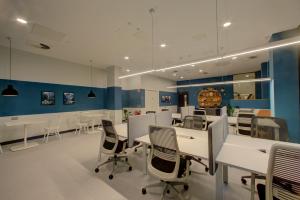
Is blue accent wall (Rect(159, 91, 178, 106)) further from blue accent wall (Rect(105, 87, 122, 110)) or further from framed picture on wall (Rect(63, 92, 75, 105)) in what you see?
framed picture on wall (Rect(63, 92, 75, 105))

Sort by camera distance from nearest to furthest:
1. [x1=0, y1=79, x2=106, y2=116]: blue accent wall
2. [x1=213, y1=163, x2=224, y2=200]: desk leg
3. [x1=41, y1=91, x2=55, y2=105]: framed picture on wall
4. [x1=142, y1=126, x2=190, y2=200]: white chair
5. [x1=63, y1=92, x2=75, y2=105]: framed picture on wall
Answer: [x1=213, y1=163, x2=224, y2=200]: desk leg < [x1=142, y1=126, x2=190, y2=200]: white chair < [x1=0, y1=79, x2=106, y2=116]: blue accent wall < [x1=41, y1=91, x2=55, y2=105]: framed picture on wall < [x1=63, y1=92, x2=75, y2=105]: framed picture on wall

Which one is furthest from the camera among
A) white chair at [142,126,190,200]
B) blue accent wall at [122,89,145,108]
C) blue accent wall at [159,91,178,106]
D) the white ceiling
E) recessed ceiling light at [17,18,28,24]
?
blue accent wall at [159,91,178,106]

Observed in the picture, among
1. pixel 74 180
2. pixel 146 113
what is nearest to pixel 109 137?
pixel 74 180

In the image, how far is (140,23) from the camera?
3373mm

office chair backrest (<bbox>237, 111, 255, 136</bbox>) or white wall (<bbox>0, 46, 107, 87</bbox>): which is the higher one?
white wall (<bbox>0, 46, 107, 87</bbox>)

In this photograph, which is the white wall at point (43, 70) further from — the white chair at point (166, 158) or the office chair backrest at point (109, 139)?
the white chair at point (166, 158)

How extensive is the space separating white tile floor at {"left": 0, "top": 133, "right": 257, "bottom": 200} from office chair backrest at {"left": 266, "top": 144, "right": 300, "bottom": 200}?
1.16 metres

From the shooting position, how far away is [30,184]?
2504 mm

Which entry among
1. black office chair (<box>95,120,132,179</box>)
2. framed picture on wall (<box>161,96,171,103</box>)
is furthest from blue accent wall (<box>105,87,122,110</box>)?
framed picture on wall (<box>161,96,171,103</box>)

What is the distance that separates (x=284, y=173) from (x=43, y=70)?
A: 7441mm

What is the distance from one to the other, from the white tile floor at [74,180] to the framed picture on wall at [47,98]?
2514 millimetres

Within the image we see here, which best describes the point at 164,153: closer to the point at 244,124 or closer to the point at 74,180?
the point at 74,180

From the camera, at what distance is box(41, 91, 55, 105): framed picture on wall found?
5.76 metres

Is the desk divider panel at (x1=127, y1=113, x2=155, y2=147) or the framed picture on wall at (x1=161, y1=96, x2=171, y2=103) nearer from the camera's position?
the desk divider panel at (x1=127, y1=113, x2=155, y2=147)
